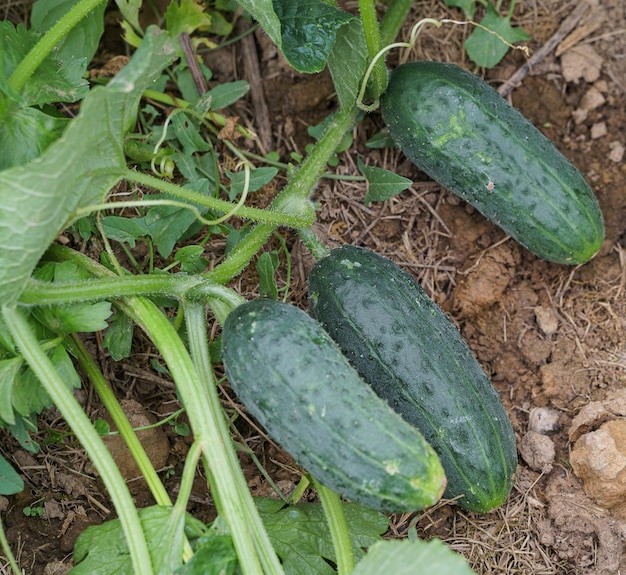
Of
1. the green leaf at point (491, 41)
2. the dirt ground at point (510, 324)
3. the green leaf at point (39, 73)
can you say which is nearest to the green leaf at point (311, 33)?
the dirt ground at point (510, 324)

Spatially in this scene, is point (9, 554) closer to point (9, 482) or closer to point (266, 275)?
point (9, 482)

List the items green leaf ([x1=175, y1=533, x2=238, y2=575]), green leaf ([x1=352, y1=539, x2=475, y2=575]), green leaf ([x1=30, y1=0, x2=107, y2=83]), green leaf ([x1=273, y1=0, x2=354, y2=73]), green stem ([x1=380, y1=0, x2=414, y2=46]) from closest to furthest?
green leaf ([x1=352, y1=539, x2=475, y2=575]) < green leaf ([x1=175, y1=533, x2=238, y2=575]) < green leaf ([x1=273, y1=0, x2=354, y2=73]) < green leaf ([x1=30, y1=0, x2=107, y2=83]) < green stem ([x1=380, y1=0, x2=414, y2=46])

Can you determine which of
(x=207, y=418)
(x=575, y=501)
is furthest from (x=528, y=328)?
(x=207, y=418)

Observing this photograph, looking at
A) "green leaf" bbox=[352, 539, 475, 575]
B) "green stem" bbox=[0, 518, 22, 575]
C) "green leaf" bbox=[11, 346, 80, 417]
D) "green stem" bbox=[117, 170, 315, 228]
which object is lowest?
"green stem" bbox=[0, 518, 22, 575]

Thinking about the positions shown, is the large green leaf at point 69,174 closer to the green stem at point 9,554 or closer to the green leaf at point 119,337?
the green leaf at point 119,337

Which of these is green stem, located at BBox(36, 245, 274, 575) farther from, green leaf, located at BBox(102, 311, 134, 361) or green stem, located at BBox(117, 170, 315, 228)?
green stem, located at BBox(117, 170, 315, 228)

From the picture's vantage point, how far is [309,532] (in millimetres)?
2551

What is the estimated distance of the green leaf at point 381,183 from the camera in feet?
9.30

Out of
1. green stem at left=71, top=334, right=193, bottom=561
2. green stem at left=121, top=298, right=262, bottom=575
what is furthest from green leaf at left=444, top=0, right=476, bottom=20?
green stem at left=71, top=334, right=193, bottom=561

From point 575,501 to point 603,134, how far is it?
1.48 metres

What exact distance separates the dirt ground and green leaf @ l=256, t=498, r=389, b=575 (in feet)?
0.63

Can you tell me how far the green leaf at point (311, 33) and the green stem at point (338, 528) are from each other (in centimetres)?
134

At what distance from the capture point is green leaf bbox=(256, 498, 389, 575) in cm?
246

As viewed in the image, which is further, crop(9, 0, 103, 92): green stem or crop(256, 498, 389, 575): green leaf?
crop(256, 498, 389, 575): green leaf
